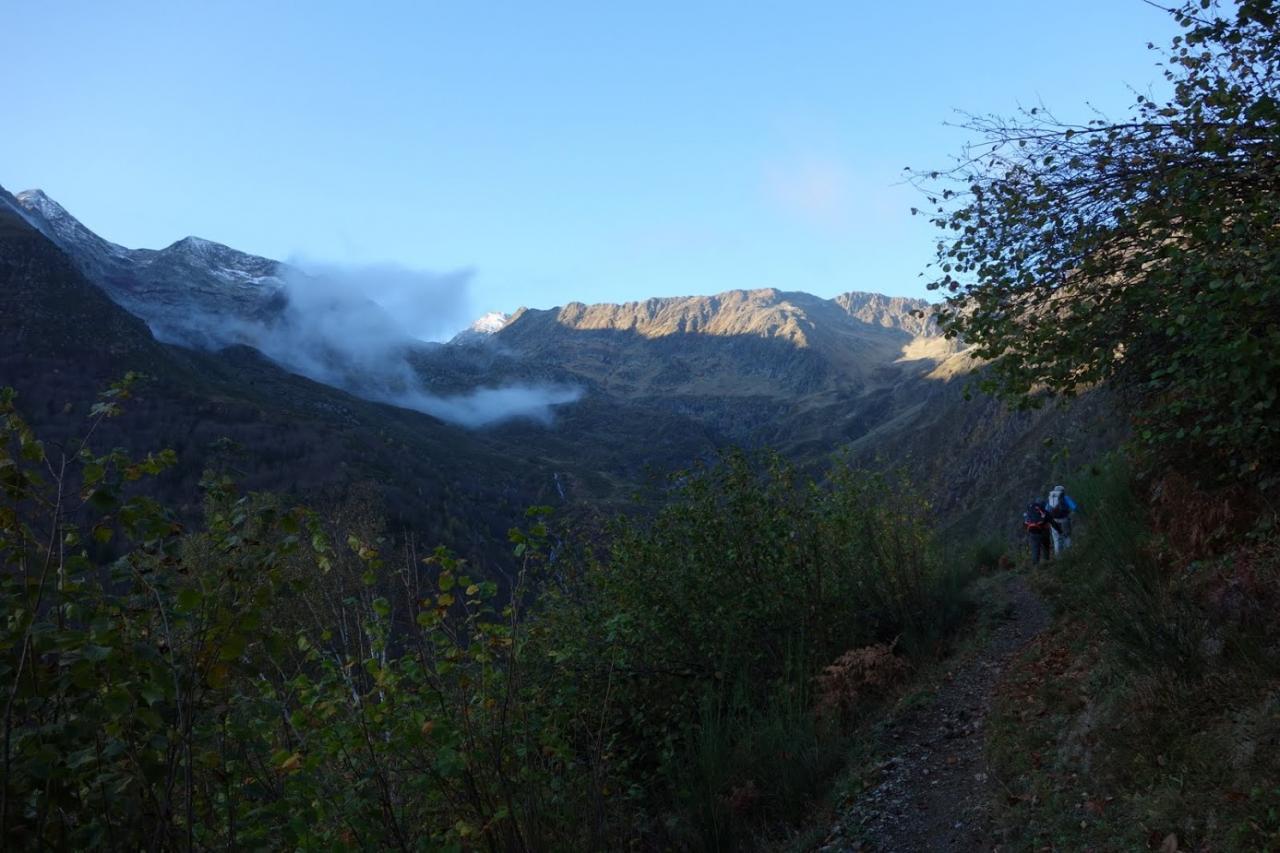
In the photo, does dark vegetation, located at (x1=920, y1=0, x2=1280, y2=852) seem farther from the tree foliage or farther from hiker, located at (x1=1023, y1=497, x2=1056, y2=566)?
hiker, located at (x1=1023, y1=497, x2=1056, y2=566)

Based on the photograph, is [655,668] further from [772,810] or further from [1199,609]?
[1199,609]

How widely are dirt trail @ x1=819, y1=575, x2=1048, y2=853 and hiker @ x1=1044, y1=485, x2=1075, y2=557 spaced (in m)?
6.90

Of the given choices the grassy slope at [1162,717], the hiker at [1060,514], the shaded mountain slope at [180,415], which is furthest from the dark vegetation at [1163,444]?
the shaded mountain slope at [180,415]

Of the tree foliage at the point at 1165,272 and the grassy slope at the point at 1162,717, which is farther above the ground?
the tree foliage at the point at 1165,272

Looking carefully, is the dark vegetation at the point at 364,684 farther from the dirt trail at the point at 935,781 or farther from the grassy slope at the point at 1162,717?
the grassy slope at the point at 1162,717

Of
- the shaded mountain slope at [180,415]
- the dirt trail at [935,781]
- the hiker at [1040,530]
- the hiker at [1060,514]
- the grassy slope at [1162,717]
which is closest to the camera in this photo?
the grassy slope at [1162,717]

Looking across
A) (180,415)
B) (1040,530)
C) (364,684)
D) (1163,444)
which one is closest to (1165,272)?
(1163,444)

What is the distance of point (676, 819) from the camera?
22.8ft

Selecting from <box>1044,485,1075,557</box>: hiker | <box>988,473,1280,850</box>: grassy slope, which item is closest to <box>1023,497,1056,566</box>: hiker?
<box>1044,485,1075,557</box>: hiker

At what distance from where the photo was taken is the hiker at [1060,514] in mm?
15281

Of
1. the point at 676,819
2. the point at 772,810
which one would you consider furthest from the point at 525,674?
the point at 772,810

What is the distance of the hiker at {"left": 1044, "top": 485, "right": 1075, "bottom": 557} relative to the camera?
1528 centimetres

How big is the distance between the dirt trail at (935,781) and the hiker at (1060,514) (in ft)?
22.6

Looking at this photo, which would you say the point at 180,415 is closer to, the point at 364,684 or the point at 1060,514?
the point at 1060,514
